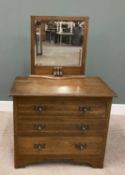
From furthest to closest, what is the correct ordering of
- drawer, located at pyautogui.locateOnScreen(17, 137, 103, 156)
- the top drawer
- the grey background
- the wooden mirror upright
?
1. the grey background
2. the wooden mirror upright
3. drawer, located at pyautogui.locateOnScreen(17, 137, 103, 156)
4. the top drawer

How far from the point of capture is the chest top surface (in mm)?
1630

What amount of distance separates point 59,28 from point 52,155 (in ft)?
3.72

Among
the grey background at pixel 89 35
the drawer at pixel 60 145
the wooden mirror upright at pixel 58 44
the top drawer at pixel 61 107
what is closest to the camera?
the top drawer at pixel 61 107

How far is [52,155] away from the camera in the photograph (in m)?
1.78

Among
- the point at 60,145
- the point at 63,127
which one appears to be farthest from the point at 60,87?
the point at 60,145

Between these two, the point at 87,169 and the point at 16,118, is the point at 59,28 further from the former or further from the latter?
the point at 87,169

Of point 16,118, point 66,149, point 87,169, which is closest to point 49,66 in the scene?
point 16,118

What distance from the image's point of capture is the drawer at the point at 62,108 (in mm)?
1633

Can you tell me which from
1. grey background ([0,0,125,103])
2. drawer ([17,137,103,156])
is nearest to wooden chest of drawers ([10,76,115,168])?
drawer ([17,137,103,156])

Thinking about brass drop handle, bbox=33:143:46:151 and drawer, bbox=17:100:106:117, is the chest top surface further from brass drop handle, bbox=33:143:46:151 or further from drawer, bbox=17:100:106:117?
brass drop handle, bbox=33:143:46:151

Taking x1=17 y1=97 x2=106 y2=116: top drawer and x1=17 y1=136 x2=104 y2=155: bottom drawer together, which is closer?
x1=17 y1=97 x2=106 y2=116: top drawer

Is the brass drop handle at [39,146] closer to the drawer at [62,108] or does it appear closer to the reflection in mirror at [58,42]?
the drawer at [62,108]

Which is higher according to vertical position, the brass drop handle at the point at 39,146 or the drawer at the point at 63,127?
the drawer at the point at 63,127

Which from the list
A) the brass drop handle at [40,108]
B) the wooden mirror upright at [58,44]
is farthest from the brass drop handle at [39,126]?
the wooden mirror upright at [58,44]
